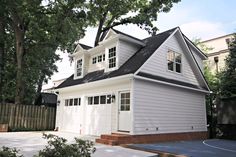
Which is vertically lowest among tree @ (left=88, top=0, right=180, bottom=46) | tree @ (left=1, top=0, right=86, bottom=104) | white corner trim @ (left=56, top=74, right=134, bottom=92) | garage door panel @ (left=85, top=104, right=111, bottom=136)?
garage door panel @ (left=85, top=104, right=111, bottom=136)

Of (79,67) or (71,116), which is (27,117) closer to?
(71,116)

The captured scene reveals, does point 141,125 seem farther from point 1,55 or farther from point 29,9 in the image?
point 1,55

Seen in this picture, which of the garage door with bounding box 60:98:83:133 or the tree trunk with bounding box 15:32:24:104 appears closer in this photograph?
the garage door with bounding box 60:98:83:133

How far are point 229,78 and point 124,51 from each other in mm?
8361

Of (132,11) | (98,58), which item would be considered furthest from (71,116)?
(132,11)

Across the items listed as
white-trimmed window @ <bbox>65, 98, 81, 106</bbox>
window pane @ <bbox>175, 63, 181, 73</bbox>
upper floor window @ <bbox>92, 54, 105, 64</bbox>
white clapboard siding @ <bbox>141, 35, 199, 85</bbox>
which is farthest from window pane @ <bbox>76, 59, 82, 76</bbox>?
window pane @ <bbox>175, 63, 181, 73</bbox>

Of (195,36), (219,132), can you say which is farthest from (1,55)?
(195,36)

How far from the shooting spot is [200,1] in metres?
12.3

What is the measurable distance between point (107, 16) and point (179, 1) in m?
7.32

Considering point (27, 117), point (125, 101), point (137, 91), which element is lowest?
point (27, 117)

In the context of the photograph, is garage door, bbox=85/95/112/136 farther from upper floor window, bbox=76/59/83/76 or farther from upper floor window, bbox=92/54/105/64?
upper floor window, bbox=76/59/83/76

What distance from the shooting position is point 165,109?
12.2 meters

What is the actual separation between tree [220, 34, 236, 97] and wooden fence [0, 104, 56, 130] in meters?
12.5

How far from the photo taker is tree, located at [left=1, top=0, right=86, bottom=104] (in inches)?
633
